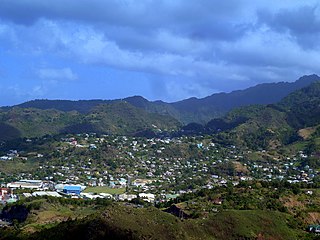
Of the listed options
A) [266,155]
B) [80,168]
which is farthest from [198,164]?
[80,168]

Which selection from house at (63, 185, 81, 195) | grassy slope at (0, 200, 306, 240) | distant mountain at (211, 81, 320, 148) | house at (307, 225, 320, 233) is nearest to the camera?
grassy slope at (0, 200, 306, 240)

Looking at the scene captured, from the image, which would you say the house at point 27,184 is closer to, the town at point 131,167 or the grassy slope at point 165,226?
the town at point 131,167

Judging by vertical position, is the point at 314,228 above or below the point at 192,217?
below

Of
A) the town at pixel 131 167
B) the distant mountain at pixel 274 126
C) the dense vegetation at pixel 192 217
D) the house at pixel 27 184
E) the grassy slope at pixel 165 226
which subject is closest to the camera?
the grassy slope at pixel 165 226

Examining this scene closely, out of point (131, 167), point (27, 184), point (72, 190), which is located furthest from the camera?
point (131, 167)

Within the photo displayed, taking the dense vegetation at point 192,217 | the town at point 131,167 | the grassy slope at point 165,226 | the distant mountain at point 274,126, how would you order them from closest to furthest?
the grassy slope at point 165,226, the dense vegetation at point 192,217, the town at point 131,167, the distant mountain at point 274,126

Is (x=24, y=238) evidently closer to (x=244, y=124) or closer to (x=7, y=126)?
(x=244, y=124)

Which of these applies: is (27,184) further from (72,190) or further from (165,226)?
(165,226)

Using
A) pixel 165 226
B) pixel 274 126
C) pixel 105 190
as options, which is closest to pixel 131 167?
pixel 105 190

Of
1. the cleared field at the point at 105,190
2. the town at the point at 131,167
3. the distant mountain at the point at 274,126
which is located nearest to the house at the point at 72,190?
the town at the point at 131,167

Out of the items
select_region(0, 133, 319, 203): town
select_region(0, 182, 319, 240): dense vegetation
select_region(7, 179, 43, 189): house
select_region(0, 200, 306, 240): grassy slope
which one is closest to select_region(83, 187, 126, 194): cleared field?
select_region(0, 133, 319, 203): town

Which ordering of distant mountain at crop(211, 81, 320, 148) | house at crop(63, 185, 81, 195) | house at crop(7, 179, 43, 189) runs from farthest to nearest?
distant mountain at crop(211, 81, 320, 148) → house at crop(7, 179, 43, 189) → house at crop(63, 185, 81, 195)

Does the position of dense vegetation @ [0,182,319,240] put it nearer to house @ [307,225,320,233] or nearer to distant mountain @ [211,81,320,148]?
house @ [307,225,320,233]
